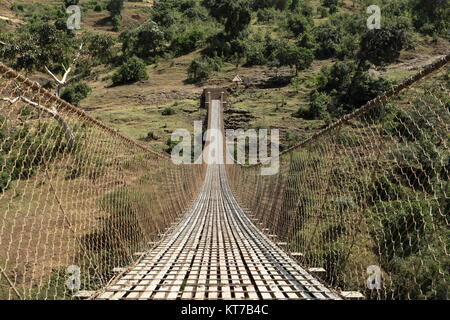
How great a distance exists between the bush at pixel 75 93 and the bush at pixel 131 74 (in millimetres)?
2836

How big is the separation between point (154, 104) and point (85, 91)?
12.0ft

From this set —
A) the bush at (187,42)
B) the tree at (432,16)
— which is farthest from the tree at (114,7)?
the tree at (432,16)

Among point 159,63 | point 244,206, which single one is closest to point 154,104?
point 159,63

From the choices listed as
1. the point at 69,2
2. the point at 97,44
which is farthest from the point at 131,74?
the point at 69,2

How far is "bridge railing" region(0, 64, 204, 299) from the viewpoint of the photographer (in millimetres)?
1977

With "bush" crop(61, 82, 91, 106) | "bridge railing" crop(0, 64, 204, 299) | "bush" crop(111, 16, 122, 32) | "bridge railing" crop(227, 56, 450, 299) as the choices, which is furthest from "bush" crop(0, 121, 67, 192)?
"bush" crop(111, 16, 122, 32)

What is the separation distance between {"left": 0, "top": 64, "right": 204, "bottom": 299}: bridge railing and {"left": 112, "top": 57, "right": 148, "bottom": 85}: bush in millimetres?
11809

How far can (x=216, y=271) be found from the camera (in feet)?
7.45

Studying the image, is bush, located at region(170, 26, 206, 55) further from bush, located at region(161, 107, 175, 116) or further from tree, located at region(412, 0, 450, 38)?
tree, located at region(412, 0, 450, 38)

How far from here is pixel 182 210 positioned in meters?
5.50

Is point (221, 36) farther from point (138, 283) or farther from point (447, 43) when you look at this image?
point (138, 283)

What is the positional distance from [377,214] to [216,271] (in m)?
1.08

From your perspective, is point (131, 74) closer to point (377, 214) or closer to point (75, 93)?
point (75, 93)

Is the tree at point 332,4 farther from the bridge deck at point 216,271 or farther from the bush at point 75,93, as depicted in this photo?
the bridge deck at point 216,271
